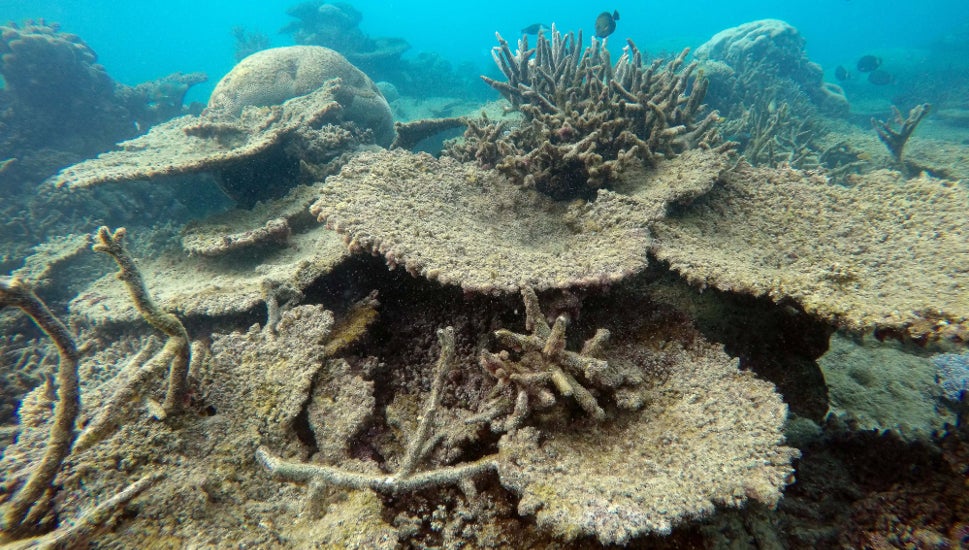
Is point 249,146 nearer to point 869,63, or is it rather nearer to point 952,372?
point 952,372

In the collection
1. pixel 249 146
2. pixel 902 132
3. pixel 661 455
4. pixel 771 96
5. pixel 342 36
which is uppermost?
pixel 342 36

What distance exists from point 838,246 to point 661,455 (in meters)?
2.01

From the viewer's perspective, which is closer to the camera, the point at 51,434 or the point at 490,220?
the point at 51,434

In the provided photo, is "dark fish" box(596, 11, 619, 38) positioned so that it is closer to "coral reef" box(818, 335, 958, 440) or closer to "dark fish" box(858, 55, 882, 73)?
"coral reef" box(818, 335, 958, 440)

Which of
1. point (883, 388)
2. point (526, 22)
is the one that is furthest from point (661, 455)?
point (526, 22)

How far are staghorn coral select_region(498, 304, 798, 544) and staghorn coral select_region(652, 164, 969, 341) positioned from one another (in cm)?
53

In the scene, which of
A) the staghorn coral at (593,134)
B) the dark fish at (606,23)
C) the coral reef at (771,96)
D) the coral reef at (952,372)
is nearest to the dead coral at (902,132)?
the coral reef at (771,96)

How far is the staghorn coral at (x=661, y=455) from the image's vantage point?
1.41 m

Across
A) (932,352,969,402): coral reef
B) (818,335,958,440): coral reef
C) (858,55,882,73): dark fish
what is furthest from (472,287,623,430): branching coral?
(858,55,882,73): dark fish

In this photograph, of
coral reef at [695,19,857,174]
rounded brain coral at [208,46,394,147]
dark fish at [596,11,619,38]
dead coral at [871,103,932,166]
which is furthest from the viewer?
dark fish at [596,11,619,38]

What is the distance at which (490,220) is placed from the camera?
123 inches

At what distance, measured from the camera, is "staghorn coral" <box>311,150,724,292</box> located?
219 cm

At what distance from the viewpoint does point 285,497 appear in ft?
5.88

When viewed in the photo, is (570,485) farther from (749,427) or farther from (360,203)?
(360,203)
